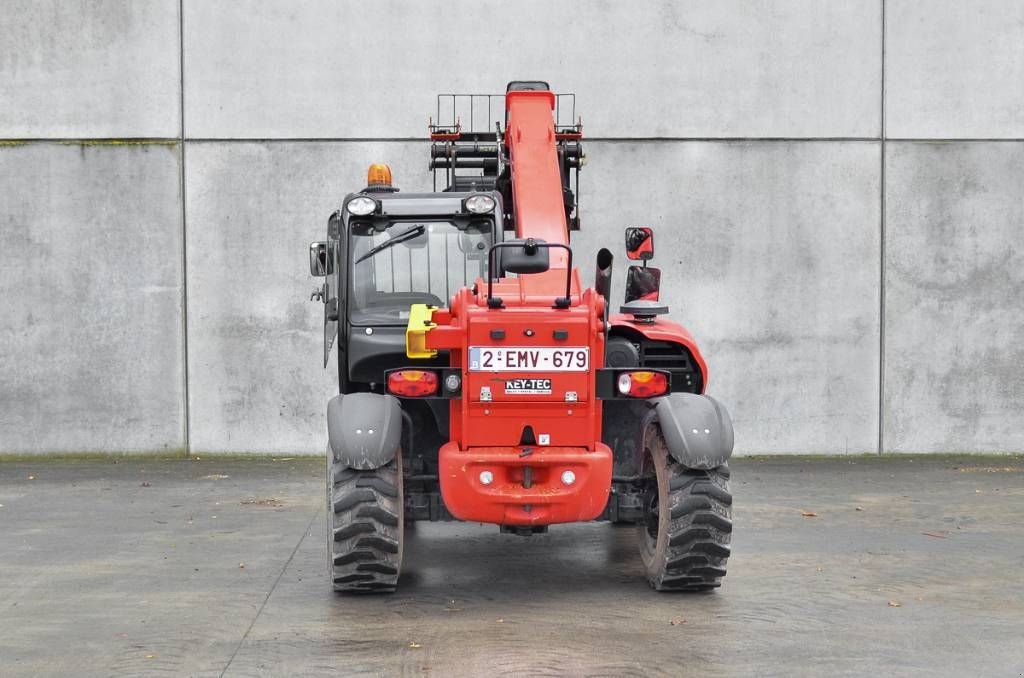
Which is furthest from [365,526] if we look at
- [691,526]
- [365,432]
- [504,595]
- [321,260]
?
[321,260]

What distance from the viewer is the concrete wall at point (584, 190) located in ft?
47.8

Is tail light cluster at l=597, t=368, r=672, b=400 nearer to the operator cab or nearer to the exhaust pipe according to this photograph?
the exhaust pipe

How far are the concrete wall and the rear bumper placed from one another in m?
7.15

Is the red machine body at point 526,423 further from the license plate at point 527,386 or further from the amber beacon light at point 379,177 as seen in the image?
the amber beacon light at point 379,177

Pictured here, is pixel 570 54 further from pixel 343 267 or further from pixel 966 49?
pixel 343 267

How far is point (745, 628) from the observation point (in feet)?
23.6

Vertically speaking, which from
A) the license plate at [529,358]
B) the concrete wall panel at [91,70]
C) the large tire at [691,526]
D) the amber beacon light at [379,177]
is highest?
the concrete wall panel at [91,70]

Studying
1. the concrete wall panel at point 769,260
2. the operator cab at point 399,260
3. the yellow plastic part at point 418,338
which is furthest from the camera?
the concrete wall panel at point 769,260

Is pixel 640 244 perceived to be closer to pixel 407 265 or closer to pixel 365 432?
pixel 407 265

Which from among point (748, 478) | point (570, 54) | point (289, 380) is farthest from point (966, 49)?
point (289, 380)

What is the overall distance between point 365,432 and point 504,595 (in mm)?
1296

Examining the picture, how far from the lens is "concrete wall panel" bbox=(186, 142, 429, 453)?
14570 millimetres

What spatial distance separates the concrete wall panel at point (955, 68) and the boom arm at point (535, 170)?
18.4 feet

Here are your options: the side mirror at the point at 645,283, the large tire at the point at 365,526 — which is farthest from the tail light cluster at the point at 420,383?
the side mirror at the point at 645,283
